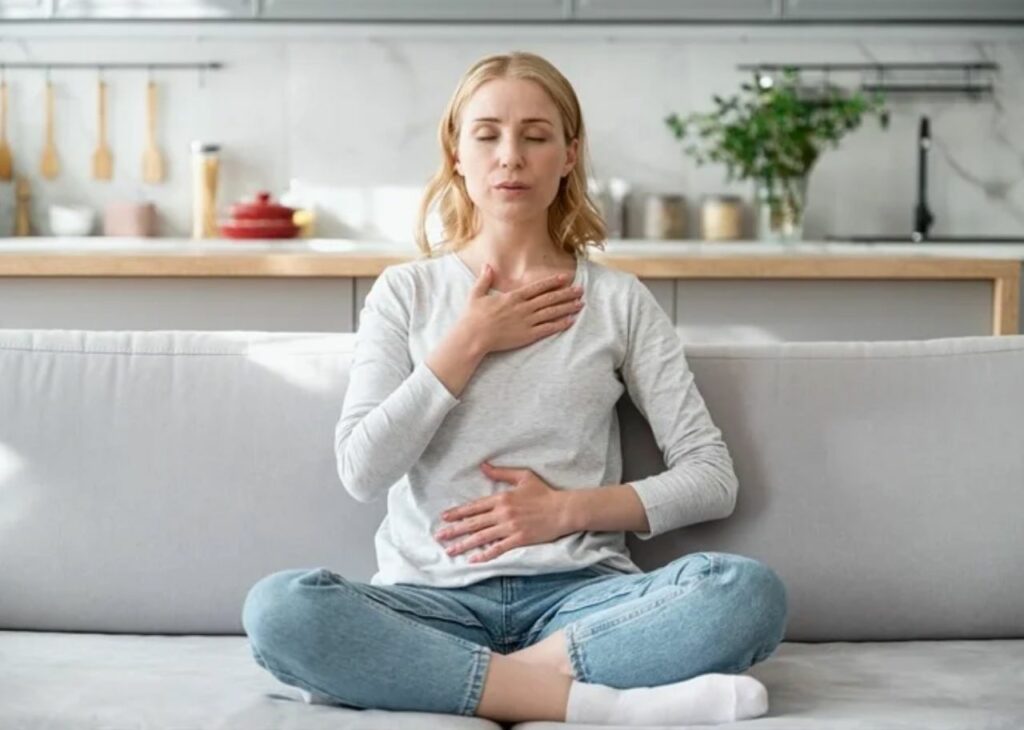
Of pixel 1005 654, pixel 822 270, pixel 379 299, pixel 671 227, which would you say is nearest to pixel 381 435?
pixel 379 299

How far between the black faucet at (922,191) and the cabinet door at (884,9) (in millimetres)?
326

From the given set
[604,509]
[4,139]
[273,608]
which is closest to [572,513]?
[604,509]

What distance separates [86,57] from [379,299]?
272 centimetres

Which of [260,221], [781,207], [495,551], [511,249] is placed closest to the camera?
[495,551]

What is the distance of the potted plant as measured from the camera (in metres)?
4.25

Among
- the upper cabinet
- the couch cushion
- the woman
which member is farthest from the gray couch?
the upper cabinet

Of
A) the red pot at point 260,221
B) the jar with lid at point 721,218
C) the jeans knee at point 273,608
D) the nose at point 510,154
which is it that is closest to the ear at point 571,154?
the nose at point 510,154

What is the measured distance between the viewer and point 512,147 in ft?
6.96

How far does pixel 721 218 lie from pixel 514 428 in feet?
8.39

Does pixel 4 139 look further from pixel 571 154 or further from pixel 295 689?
pixel 295 689

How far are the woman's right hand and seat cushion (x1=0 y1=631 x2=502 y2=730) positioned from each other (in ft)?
1.65

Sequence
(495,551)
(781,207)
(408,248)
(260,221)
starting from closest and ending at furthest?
1. (495,551)
2. (408,248)
3. (260,221)
4. (781,207)

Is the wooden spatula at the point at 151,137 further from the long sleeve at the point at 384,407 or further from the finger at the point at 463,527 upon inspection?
the finger at the point at 463,527

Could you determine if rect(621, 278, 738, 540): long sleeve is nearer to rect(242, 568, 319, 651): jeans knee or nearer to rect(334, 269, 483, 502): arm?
rect(334, 269, 483, 502): arm
